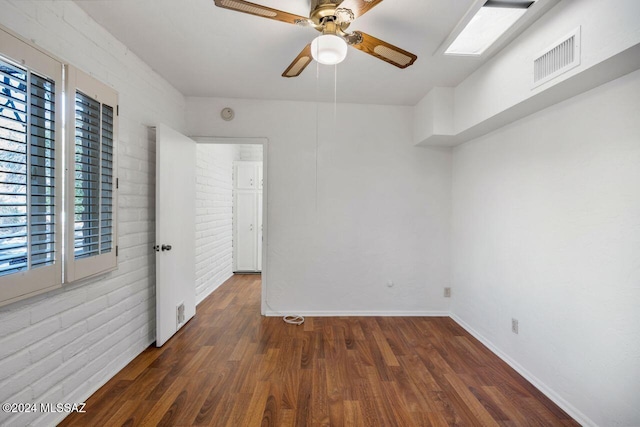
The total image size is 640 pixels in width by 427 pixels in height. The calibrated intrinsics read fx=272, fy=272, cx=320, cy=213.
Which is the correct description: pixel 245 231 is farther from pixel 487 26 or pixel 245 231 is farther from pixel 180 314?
pixel 487 26

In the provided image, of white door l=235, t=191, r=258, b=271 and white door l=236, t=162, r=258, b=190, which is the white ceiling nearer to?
white door l=236, t=162, r=258, b=190

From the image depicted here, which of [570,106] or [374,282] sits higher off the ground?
[570,106]

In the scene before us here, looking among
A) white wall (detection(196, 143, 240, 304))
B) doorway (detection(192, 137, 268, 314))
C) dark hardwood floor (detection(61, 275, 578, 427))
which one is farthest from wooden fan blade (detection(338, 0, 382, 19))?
white wall (detection(196, 143, 240, 304))

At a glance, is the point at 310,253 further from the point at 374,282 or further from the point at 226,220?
the point at 226,220

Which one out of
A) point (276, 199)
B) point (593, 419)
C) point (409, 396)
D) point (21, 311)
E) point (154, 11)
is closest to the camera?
point (21, 311)

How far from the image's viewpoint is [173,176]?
2.61m

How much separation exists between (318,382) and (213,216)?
288 centimetres

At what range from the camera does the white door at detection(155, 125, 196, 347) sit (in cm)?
238

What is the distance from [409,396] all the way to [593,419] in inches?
40.4

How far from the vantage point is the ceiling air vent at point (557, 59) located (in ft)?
4.81

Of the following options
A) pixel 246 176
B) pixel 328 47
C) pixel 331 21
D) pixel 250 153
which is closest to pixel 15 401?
pixel 328 47

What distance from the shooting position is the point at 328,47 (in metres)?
1.37

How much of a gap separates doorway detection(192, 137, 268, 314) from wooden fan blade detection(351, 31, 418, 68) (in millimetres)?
1833

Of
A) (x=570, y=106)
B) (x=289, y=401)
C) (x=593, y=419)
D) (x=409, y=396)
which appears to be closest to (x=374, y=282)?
(x=409, y=396)
